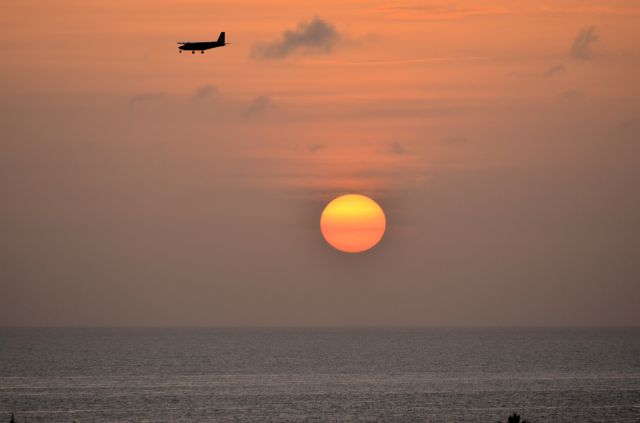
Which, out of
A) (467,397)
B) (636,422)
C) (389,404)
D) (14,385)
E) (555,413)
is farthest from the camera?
(14,385)

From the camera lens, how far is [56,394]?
16338cm

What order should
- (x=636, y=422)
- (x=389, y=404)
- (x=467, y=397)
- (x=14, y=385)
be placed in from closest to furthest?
(x=636, y=422) < (x=389, y=404) < (x=467, y=397) < (x=14, y=385)

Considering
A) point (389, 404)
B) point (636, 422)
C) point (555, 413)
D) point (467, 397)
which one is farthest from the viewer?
point (467, 397)

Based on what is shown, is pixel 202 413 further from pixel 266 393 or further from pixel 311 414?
pixel 266 393

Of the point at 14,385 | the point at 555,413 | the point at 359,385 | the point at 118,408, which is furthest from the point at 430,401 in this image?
the point at 14,385

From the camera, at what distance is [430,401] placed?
508 feet

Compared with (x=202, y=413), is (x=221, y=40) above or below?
above

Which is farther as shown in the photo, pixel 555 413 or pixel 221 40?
pixel 221 40

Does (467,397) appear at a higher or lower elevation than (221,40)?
lower

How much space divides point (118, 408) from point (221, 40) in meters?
54.2

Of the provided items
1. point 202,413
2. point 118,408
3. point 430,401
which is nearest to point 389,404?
point 430,401

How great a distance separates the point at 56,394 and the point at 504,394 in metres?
68.5

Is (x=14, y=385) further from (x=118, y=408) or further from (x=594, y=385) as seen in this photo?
(x=594, y=385)

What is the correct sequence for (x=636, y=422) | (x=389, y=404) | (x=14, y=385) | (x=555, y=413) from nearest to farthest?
(x=636, y=422) → (x=555, y=413) → (x=389, y=404) → (x=14, y=385)
